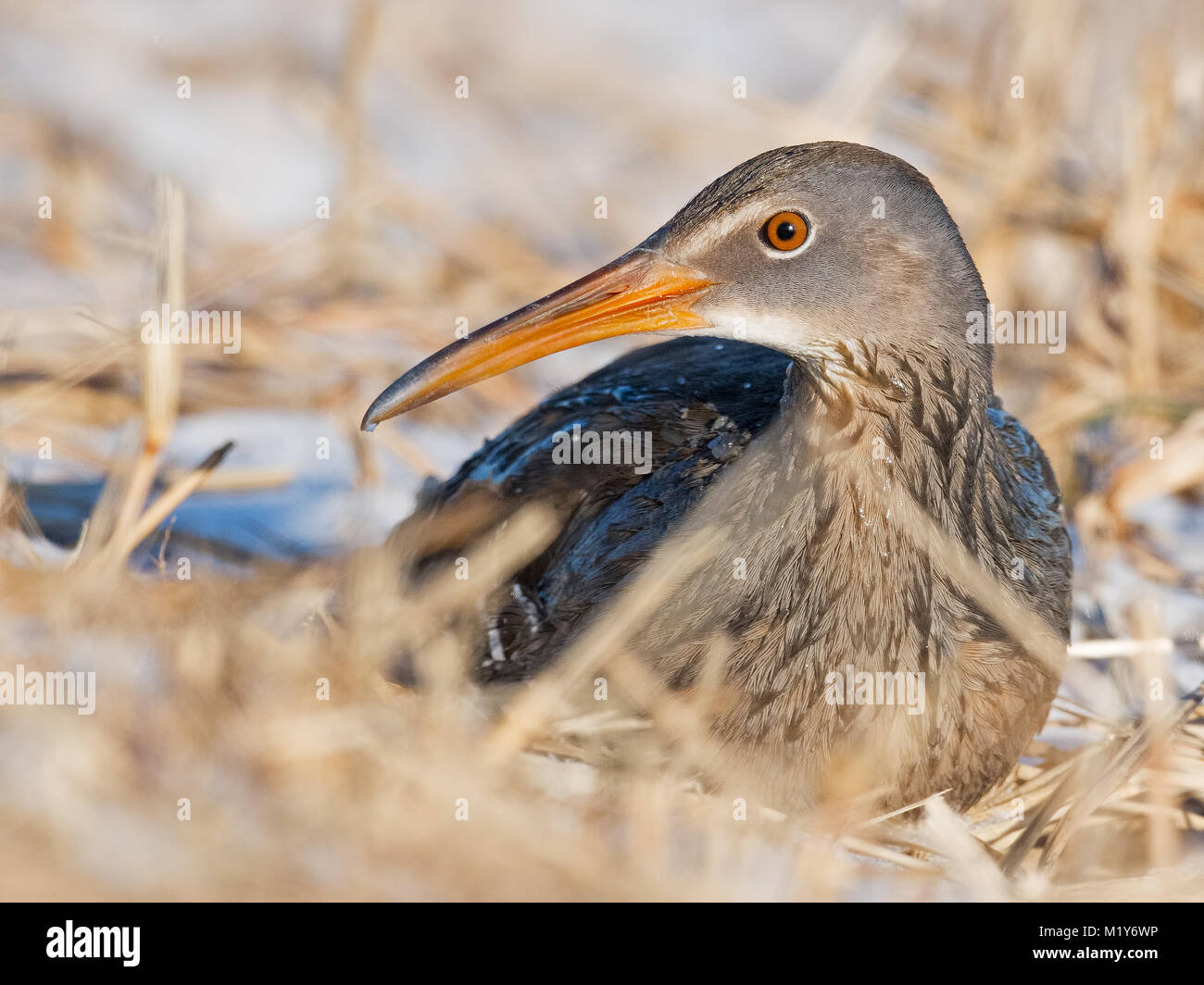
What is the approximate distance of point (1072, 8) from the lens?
243 inches

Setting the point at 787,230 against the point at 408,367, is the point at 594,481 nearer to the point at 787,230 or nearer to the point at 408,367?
the point at 787,230

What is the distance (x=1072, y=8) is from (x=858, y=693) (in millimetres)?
4125

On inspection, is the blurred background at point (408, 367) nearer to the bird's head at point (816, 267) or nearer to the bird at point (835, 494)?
the bird at point (835, 494)

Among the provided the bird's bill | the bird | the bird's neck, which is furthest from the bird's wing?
the bird's bill

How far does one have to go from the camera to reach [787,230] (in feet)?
10.4

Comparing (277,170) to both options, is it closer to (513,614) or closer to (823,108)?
(823,108)

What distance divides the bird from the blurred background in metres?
0.22

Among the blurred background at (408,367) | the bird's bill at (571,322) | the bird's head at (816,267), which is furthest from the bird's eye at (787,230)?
the blurred background at (408,367)

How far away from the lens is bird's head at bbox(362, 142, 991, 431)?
314 centimetres

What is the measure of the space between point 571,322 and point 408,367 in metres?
2.23

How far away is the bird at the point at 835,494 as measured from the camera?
3158mm

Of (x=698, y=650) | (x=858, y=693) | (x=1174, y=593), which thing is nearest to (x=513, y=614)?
(x=698, y=650)

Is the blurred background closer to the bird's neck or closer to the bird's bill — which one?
the bird's bill

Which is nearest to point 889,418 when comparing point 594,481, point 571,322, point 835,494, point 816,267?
point 835,494
